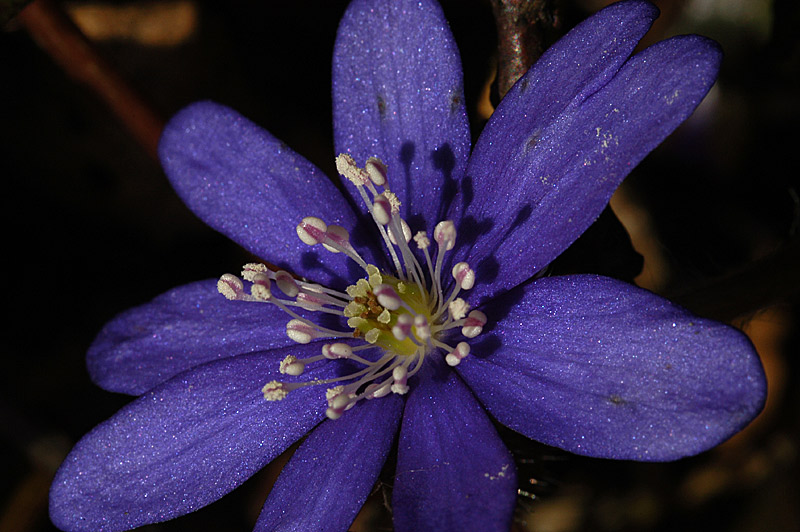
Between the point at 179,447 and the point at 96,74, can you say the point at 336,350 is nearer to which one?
the point at 179,447

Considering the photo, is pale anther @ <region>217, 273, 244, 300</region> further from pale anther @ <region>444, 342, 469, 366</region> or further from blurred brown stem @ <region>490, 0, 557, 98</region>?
blurred brown stem @ <region>490, 0, 557, 98</region>

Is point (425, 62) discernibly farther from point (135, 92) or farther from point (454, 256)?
point (135, 92)

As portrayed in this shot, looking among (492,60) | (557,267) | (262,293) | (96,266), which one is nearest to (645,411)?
(557,267)

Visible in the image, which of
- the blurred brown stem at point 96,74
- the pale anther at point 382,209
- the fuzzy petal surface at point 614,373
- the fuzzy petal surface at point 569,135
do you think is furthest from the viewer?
the blurred brown stem at point 96,74

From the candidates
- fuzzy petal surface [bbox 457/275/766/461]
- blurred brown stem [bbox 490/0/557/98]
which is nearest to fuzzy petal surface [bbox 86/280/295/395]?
Result: fuzzy petal surface [bbox 457/275/766/461]

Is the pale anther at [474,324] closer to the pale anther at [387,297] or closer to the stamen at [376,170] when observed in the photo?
the pale anther at [387,297]

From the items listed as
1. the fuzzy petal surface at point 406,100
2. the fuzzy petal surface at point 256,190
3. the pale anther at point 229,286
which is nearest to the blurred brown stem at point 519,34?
the fuzzy petal surface at point 406,100
